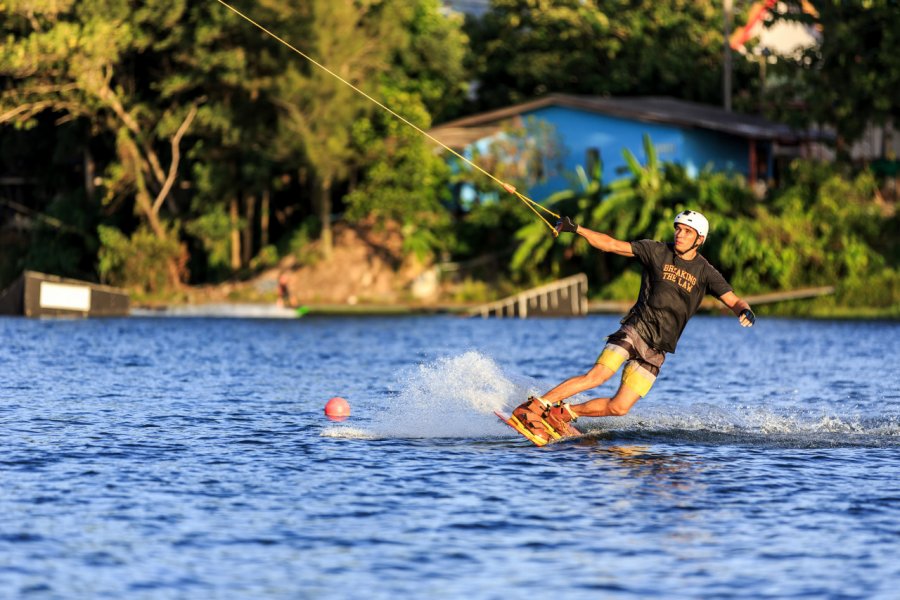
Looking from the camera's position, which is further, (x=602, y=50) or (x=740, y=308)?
(x=602, y=50)

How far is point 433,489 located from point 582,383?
2711mm

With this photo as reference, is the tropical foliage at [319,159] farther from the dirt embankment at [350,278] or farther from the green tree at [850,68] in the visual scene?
the dirt embankment at [350,278]

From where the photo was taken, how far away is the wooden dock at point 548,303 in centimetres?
4712

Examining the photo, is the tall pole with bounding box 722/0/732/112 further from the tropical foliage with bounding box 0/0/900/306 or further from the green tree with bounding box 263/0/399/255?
the green tree with bounding box 263/0/399/255

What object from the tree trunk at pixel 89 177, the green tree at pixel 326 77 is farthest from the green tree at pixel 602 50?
the tree trunk at pixel 89 177

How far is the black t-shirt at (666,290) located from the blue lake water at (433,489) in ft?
4.46

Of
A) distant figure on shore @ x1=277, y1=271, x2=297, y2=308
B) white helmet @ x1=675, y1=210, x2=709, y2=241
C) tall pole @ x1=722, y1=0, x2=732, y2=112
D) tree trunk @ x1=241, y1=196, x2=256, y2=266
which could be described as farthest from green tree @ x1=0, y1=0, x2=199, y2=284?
white helmet @ x1=675, y1=210, x2=709, y2=241

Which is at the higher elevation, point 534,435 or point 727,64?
point 727,64

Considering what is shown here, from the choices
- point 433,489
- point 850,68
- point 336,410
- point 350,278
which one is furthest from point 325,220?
point 433,489

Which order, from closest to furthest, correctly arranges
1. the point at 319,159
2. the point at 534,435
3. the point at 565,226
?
the point at 565,226 < the point at 534,435 < the point at 319,159

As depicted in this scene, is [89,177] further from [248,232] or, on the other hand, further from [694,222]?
[694,222]

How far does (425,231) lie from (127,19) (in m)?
11.8

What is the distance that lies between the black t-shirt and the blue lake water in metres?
1.36

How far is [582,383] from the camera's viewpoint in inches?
648
